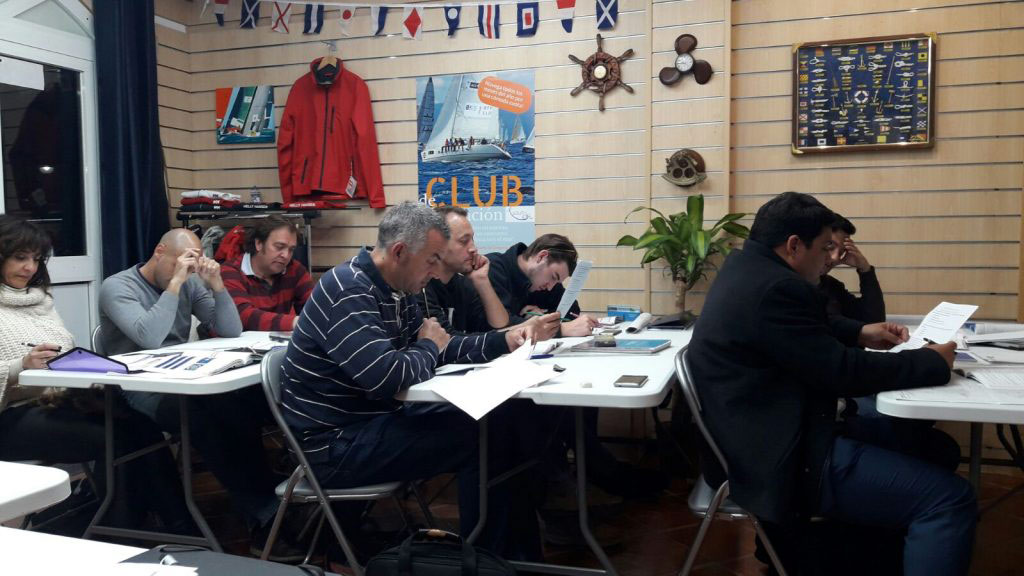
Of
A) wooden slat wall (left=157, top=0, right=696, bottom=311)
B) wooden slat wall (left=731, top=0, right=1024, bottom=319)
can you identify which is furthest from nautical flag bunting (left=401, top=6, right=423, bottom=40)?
wooden slat wall (left=731, top=0, right=1024, bottom=319)

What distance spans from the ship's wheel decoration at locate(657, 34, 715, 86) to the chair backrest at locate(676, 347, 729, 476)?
8.54 feet

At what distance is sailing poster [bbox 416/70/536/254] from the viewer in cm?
484

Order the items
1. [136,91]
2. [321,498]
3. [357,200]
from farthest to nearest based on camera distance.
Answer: [357,200], [136,91], [321,498]

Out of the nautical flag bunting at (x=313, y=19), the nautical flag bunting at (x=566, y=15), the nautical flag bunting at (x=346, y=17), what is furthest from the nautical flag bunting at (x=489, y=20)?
the nautical flag bunting at (x=313, y=19)

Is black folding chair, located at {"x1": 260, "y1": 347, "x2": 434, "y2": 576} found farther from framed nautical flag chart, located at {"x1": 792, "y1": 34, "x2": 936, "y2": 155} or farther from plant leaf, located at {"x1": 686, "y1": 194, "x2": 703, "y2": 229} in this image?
framed nautical flag chart, located at {"x1": 792, "y1": 34, "x2": 936, "y2": 155}

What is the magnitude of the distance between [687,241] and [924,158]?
4.27 feet

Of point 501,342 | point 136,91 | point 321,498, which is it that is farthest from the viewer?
point 136,91

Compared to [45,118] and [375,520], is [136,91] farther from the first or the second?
[375,520]

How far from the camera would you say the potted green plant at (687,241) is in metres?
4.16

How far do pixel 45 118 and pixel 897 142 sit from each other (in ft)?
15.4

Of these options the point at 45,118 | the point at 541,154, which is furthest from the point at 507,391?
the point at 45,118

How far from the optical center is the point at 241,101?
5438mm

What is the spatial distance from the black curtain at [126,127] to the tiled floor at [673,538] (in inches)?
71.5

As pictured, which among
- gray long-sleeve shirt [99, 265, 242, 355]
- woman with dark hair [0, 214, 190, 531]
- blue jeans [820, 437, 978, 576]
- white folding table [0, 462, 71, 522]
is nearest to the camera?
white folding table [0, 462, 71, 522]
